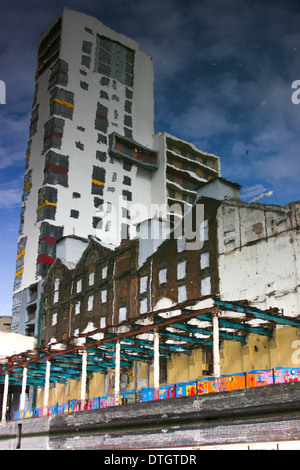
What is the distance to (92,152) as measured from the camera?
3376 inches

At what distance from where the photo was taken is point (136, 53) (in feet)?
325

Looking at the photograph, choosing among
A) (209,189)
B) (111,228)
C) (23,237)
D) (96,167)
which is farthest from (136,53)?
(209,189)

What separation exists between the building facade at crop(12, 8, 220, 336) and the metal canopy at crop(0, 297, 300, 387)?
25.9m

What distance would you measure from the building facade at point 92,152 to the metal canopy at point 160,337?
25.9 metres

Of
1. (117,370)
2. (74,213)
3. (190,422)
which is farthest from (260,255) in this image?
(74,213)

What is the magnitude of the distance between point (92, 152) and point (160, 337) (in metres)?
56.0

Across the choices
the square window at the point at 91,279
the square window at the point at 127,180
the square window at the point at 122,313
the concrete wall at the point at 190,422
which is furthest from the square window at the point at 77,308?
the square window at the point at 127,180

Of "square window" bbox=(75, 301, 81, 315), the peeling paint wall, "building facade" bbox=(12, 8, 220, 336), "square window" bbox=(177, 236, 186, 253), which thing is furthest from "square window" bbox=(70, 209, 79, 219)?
the peeling paint wall

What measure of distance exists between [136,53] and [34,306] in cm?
5583

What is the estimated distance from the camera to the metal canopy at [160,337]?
3008 centimetres

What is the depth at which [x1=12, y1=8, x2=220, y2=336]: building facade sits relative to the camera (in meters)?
77.7

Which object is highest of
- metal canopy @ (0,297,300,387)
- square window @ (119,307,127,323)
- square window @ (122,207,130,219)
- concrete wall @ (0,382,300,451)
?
square window @ (122,207,130,219)

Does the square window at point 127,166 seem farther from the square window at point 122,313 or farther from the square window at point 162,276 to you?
the square window at point 162,276

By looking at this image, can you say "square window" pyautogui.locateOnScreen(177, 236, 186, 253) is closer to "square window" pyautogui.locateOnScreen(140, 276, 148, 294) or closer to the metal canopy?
"square window" pyautogui.locateOnScreen(140, 276, 148, 294)
